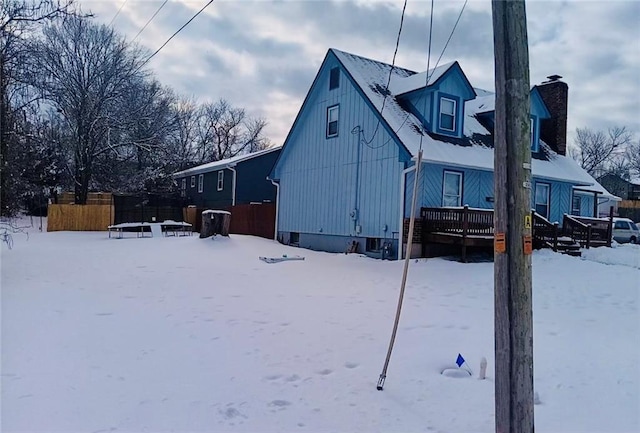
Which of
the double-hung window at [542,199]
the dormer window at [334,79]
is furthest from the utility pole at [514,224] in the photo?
the double-hung window at [542,199]

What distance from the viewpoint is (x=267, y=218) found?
2155 centimetres

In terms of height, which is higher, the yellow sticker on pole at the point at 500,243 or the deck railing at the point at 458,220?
the deck railing at the point at 458,220

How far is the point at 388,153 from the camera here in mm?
14516

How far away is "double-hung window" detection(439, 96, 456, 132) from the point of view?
15.5m

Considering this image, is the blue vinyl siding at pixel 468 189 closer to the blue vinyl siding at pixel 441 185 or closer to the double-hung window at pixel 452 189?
the blue vinyl siding at pixel 441 185

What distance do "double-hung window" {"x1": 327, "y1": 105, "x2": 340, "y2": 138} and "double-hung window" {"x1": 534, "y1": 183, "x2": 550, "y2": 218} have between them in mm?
7776

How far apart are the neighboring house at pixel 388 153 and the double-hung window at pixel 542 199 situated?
38mm

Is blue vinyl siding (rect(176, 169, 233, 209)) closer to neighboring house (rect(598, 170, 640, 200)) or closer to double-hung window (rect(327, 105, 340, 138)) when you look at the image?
double-hung window (rect(327, 105, 340, 138))

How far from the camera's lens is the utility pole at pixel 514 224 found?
9.74ft

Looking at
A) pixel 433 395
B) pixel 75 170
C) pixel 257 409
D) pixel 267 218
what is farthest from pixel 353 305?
pixel 75 170

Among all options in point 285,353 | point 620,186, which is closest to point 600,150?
point 620,186

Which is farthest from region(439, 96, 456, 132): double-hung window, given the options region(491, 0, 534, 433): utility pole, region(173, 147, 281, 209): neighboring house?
region(173, 147, 281, 209): neighboring house

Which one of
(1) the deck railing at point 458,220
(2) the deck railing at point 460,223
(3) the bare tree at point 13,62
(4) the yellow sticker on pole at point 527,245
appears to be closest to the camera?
(4) the yellow sticker on pole at point 527,245

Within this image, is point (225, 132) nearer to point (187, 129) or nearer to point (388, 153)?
point (187, 129)
